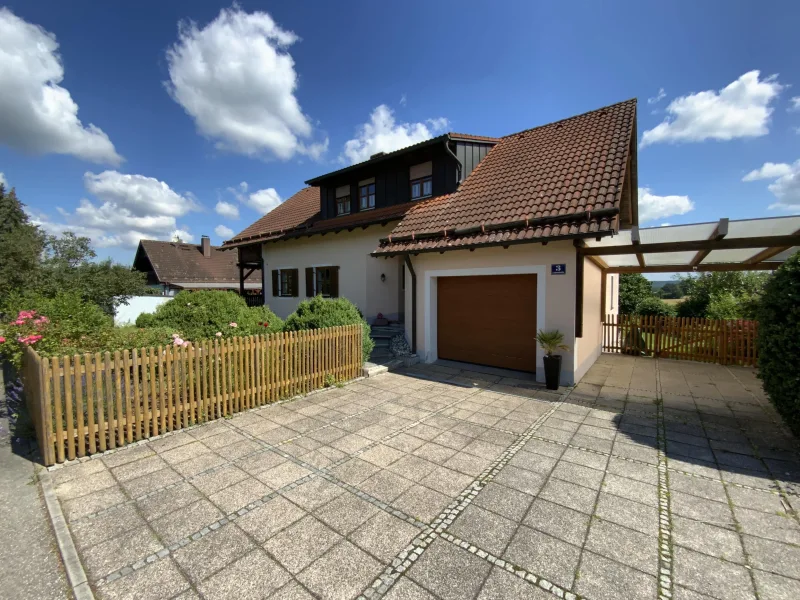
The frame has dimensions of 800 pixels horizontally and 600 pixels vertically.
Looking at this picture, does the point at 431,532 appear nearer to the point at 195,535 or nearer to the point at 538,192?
the point at 195,535

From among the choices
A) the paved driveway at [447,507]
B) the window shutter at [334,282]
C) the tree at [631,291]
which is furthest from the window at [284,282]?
the tree at [631,291]

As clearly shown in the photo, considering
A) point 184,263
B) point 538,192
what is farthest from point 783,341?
point 184,263

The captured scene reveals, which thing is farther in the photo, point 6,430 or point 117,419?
point 6,430

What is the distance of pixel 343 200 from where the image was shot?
13.6m

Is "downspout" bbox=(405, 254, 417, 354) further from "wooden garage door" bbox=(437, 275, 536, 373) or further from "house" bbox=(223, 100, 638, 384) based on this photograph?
"wooden garage door" bbox=(437, 275, 536, 373)

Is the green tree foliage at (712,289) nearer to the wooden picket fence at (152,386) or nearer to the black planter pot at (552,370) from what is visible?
the black planter pot at (552,370)

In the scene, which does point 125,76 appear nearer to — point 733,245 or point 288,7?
point 288,7

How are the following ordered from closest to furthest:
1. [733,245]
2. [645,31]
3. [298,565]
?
[298,565]
[733,245]
[645,31]

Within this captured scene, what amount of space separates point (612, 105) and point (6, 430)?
1439cm

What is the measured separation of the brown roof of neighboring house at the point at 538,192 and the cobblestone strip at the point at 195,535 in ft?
19.0

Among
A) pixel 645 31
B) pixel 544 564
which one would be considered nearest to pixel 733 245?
pixel 645 31

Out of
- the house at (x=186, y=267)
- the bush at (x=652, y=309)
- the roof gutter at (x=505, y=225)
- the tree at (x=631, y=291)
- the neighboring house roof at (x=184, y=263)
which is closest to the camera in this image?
the roof gutter at (x=505, y=225)

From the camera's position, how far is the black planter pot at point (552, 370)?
6.52 m

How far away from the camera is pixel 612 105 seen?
9.42 m
